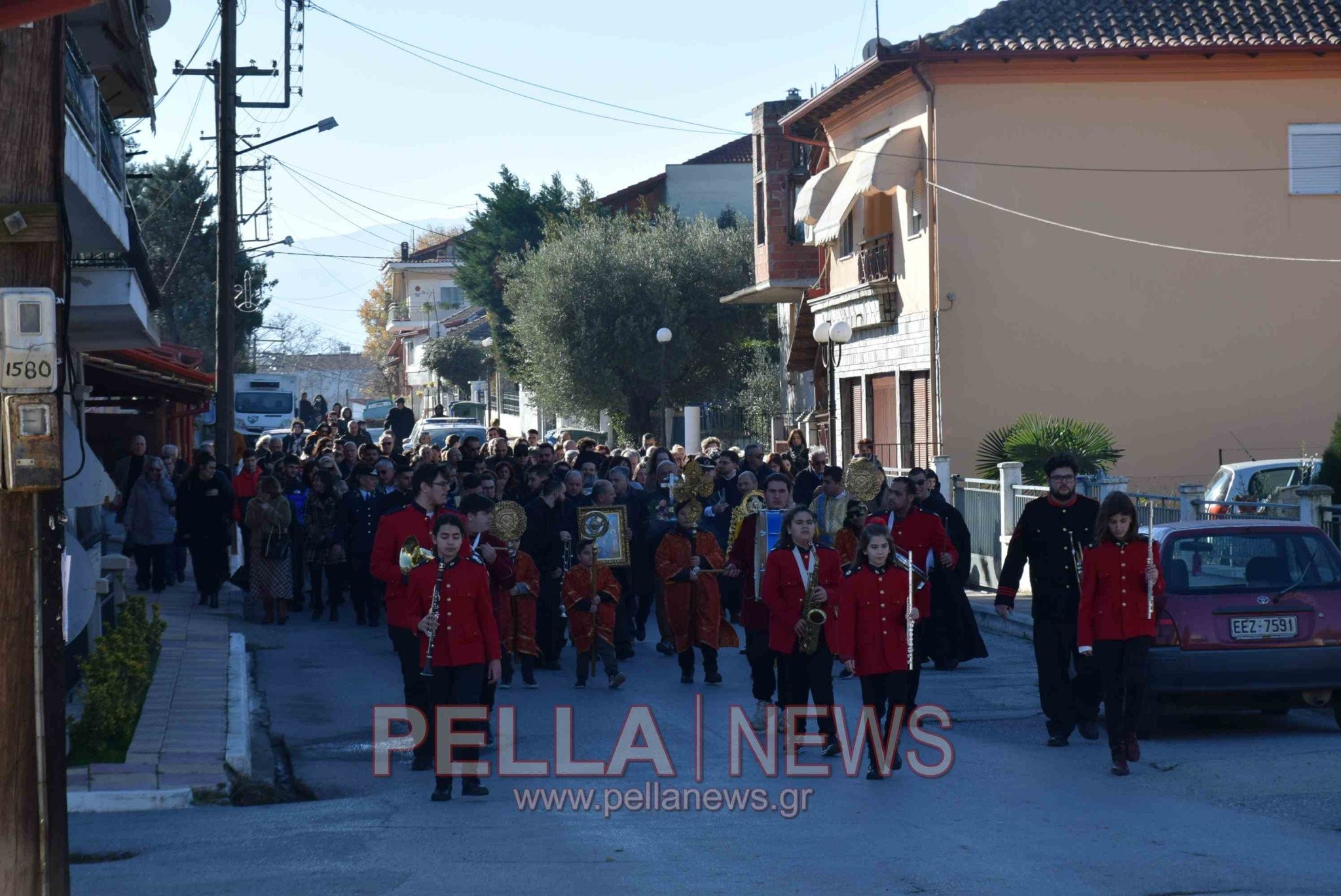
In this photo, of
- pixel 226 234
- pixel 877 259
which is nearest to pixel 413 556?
pixel 226 234

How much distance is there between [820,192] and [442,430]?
34.6ft

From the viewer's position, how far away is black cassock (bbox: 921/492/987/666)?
546 inches

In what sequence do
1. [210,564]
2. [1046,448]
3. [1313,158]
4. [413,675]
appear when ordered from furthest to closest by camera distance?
[1313,158] < [1046,448] < [210,564] < [413,675]

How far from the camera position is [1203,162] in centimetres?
2609

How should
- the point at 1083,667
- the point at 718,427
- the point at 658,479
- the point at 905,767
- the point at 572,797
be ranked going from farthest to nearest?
the point at 718,427, the point at 658,479, the point at 1083,667, the point at 905,767, the point at 572,797

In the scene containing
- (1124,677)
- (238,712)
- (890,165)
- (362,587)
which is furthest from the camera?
(890,165)

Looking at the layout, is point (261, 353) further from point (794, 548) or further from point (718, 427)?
point (794, 548)

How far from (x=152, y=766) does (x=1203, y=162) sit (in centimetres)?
2100

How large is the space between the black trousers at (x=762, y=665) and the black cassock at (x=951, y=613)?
337 cm

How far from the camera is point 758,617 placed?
10.8 m

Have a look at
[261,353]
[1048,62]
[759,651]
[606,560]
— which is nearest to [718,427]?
[1048,62]

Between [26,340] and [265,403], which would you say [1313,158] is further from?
[265,403]

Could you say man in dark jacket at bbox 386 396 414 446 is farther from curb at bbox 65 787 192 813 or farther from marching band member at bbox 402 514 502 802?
curb at bbox 65 787 192 813

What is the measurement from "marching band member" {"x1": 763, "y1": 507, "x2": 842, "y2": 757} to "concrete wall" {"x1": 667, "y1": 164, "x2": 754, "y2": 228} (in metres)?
51.5
